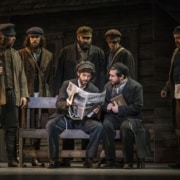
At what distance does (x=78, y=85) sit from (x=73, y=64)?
0.70 m

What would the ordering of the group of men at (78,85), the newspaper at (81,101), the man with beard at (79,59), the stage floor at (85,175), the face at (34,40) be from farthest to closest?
the man with beard at (79,59)
the face at (34,40)
the group of men at (78,85)
the newspaper at (81,101)
the stage floor at (85,175)

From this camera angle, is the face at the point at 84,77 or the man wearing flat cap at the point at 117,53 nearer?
the face at the point at 84,77

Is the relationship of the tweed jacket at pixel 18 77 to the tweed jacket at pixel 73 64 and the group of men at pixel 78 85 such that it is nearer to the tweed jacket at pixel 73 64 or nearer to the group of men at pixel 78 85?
the group of men at pixel 78 85

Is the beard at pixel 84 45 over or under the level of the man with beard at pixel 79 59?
over

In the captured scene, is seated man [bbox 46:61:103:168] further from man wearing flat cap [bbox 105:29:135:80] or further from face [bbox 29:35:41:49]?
face [bbox 29:35:41:49]

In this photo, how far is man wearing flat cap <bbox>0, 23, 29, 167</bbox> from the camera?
9.02m

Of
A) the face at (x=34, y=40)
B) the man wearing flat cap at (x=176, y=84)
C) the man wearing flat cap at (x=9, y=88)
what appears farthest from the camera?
the face at (x=34, y=40)

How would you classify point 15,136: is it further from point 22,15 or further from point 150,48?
point 22,15

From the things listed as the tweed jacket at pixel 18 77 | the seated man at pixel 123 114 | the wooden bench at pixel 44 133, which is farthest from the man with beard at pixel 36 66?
the seated man at pixel 123 114

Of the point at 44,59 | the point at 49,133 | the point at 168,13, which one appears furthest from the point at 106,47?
the point at 49,133

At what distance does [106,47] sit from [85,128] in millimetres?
3913

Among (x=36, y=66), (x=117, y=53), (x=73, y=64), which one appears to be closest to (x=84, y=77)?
(x=73, y=64)

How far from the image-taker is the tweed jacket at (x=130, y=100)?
344 inches

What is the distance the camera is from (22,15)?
1333cm
